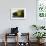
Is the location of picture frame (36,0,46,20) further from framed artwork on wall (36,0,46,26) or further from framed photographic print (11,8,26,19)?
framed photographic print (11,8,26,19)

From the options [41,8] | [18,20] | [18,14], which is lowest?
[18,20]

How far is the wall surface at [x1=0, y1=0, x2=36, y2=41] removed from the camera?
5.84 meters

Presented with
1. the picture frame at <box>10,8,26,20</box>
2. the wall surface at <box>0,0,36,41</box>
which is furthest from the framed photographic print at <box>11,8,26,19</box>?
the wall surface at <box>0,0,36,41</box>

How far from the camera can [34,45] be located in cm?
533

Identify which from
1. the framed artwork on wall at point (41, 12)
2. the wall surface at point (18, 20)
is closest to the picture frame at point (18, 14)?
the wall surface at point (18, 20)

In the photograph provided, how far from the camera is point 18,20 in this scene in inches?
232

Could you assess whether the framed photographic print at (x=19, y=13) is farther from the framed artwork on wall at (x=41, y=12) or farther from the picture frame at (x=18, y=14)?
the framed artwork on wall at (x=41, y=12)

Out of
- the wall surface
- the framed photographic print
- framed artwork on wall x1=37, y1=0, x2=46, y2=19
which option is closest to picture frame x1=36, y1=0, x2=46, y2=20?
framed artwork on wall x1=37, y1=0, x2=46, y2=19

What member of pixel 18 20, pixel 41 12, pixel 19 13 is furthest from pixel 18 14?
pixel 41 12

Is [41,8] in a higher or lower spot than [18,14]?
higher

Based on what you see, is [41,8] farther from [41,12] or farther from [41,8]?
[41,12]

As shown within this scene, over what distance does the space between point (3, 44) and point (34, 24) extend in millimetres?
1428

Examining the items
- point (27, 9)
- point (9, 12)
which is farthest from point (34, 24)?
point (9, 12)

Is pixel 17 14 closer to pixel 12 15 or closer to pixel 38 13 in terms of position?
pixel 12 15
